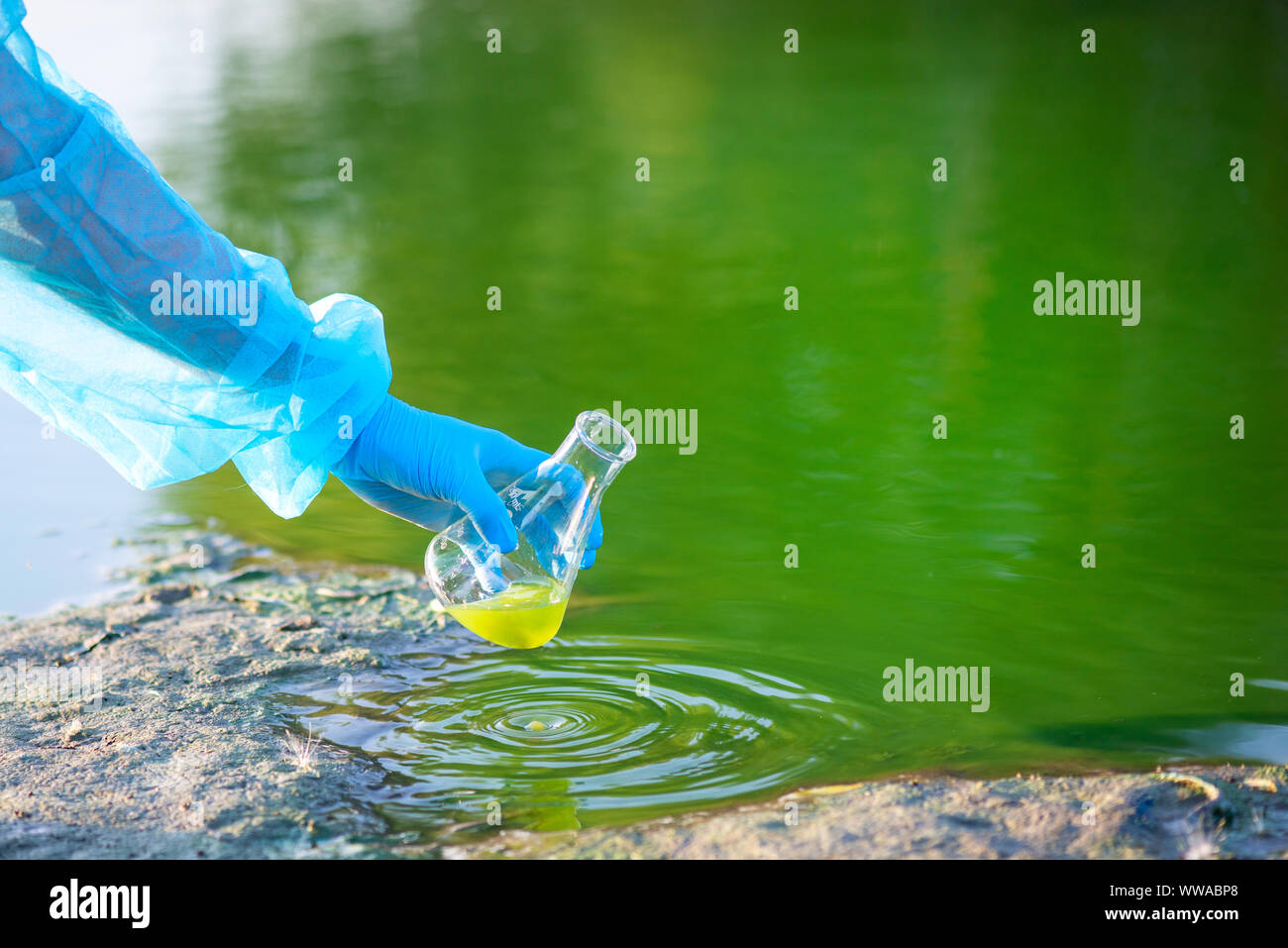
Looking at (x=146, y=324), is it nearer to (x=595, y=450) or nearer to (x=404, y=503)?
(x=404, y=503)

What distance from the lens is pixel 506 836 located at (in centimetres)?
266

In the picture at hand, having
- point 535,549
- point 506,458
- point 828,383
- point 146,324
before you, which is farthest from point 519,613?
point 828,383

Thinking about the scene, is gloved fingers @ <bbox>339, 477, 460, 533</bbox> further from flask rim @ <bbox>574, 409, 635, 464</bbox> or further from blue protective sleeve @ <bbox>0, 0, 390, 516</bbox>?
flask rim @ <bbox>574, 409, 635, 464</bbox>

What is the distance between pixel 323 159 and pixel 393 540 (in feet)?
21.3

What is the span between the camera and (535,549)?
9.36ft

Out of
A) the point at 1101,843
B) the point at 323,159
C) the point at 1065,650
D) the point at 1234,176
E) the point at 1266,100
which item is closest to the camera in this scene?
the point at 1101,843

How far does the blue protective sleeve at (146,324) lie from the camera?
2.46 meters

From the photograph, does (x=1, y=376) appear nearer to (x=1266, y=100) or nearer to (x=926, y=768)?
(x=926, y=768)

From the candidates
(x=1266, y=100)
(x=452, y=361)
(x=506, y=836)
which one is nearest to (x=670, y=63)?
(x=1266, y=100)

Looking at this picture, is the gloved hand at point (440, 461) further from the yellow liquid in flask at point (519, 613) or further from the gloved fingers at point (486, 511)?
the yellow liquid in flask at point (519, 613)

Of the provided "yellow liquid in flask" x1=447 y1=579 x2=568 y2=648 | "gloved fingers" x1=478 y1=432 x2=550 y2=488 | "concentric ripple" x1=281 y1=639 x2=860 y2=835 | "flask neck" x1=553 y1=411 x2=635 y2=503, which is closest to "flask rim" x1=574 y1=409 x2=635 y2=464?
"flask neck" x1=553 y1=411 x2=635 y2=503

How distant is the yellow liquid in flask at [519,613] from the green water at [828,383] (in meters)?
0.33

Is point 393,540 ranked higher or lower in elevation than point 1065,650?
higher

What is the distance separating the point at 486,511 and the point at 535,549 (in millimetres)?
171
